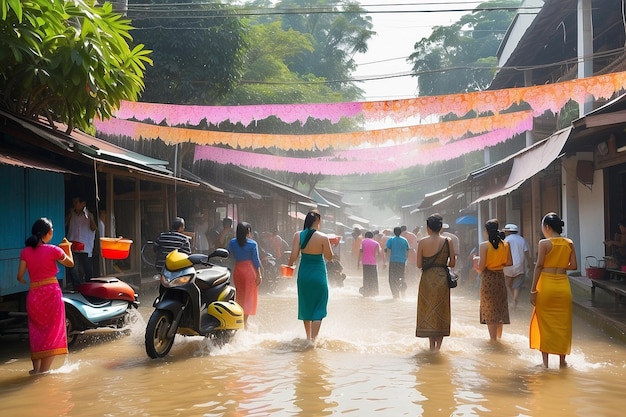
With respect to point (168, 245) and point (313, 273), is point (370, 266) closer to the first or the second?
point (313, 273)

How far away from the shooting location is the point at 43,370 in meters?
6.87

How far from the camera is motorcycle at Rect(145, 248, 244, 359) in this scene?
293 inches

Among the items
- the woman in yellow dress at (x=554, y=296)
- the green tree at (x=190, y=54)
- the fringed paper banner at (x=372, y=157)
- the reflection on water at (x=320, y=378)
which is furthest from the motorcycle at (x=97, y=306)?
the green tree at (x=190, y=54)

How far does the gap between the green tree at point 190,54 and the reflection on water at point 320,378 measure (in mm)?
12406

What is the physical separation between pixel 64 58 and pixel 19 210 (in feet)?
7.68

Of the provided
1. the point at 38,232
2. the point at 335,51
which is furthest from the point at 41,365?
the point at 335,51

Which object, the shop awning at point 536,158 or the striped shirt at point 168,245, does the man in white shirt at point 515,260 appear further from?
the striped shirt at point 168,245

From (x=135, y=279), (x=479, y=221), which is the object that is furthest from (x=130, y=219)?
(x=479, y=221)

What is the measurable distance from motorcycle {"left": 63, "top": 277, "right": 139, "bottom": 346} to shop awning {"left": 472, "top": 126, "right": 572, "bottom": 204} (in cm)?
768

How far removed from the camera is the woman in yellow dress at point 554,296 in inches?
274

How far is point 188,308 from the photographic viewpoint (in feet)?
25.5

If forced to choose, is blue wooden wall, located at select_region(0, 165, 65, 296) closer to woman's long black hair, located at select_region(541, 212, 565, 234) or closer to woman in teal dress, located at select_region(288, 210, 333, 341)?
woman in teal dress, located at select_region(288, 210, 333, 341)

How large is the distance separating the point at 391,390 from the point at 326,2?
49.5 m

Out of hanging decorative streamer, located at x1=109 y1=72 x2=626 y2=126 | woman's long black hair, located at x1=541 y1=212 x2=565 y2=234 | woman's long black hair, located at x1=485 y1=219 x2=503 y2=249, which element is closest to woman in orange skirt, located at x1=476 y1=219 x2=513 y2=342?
woman's long black hair, located at x1=485 y1=219 x2=503 y2=249
